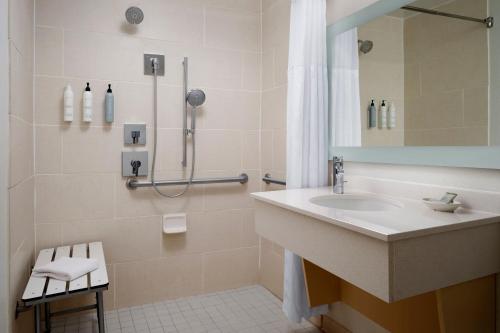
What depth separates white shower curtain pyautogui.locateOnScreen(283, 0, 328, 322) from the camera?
1865 mm

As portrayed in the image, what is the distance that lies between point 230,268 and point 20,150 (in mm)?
1584

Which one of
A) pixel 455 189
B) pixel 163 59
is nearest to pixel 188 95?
pixel 163 59

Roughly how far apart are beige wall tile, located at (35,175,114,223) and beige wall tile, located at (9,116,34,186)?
0.52 feet

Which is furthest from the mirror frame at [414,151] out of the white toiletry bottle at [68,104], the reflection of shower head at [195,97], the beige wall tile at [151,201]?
the white toiletry bottle at [68,104]

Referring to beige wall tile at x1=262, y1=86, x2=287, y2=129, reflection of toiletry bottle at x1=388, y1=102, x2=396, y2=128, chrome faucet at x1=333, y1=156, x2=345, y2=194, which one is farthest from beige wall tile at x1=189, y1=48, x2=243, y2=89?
reflection of toiletry bottle at x1=388, y1=102, x2=396, y2=128

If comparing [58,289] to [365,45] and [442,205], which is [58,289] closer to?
[442,205]

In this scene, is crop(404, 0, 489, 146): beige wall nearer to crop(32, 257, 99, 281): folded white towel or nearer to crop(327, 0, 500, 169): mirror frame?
crop(327, 0, 500, 169): mirror frame

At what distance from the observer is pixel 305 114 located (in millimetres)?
1898

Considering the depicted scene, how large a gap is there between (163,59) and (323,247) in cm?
169

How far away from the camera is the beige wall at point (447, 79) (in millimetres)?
1290

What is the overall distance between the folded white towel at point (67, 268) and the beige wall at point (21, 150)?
0.35 ft

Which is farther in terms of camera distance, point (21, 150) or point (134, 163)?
point (134, 163)

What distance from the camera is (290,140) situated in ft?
6.38

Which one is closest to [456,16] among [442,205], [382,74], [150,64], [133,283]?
[382,74]
